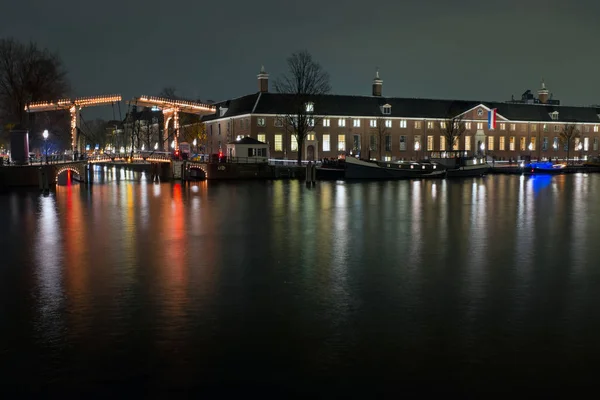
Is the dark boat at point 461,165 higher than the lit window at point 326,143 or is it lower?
lower

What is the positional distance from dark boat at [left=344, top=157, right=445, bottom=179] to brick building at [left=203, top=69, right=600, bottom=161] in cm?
1491

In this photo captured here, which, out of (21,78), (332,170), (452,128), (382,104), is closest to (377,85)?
(382,104)

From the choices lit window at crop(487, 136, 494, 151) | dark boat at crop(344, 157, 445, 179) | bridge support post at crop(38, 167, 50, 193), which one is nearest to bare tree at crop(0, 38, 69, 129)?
bridge support post at crop(38, 167, 50, 193)

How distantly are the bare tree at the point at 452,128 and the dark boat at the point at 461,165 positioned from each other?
15.9m

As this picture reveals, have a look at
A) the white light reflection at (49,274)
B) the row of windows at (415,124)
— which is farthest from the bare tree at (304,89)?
the white light reflection at (49,274)

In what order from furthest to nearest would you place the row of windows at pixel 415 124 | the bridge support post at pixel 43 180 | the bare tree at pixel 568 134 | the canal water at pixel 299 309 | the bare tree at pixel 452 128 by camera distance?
the bare tree at pixel 568 134
the bare tree at pixel 452 128
the row of windows at pixel 415 124
the bridge support post at pixel 43 180
the canal water at pixel 299 309

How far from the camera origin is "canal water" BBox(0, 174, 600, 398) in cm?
778

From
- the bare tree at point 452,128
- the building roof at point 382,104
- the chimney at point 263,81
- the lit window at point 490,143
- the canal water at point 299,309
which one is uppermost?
the chimney at point 263,81

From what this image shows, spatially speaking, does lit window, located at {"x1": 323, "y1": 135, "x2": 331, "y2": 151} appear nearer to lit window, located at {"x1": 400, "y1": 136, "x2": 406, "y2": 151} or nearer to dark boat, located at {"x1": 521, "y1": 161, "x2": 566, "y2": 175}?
lit window, located at {"x1": 400, "y1": 136, "x2": 406, "y2": 151}

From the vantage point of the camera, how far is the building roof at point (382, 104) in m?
76.9

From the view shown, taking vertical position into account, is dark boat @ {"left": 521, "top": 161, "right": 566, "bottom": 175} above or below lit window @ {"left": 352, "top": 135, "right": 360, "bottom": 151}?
below

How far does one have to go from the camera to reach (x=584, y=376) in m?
7.74

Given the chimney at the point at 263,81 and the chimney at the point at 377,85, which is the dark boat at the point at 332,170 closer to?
the chimney at the point at 263,81

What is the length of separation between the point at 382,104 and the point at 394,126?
359 cm
